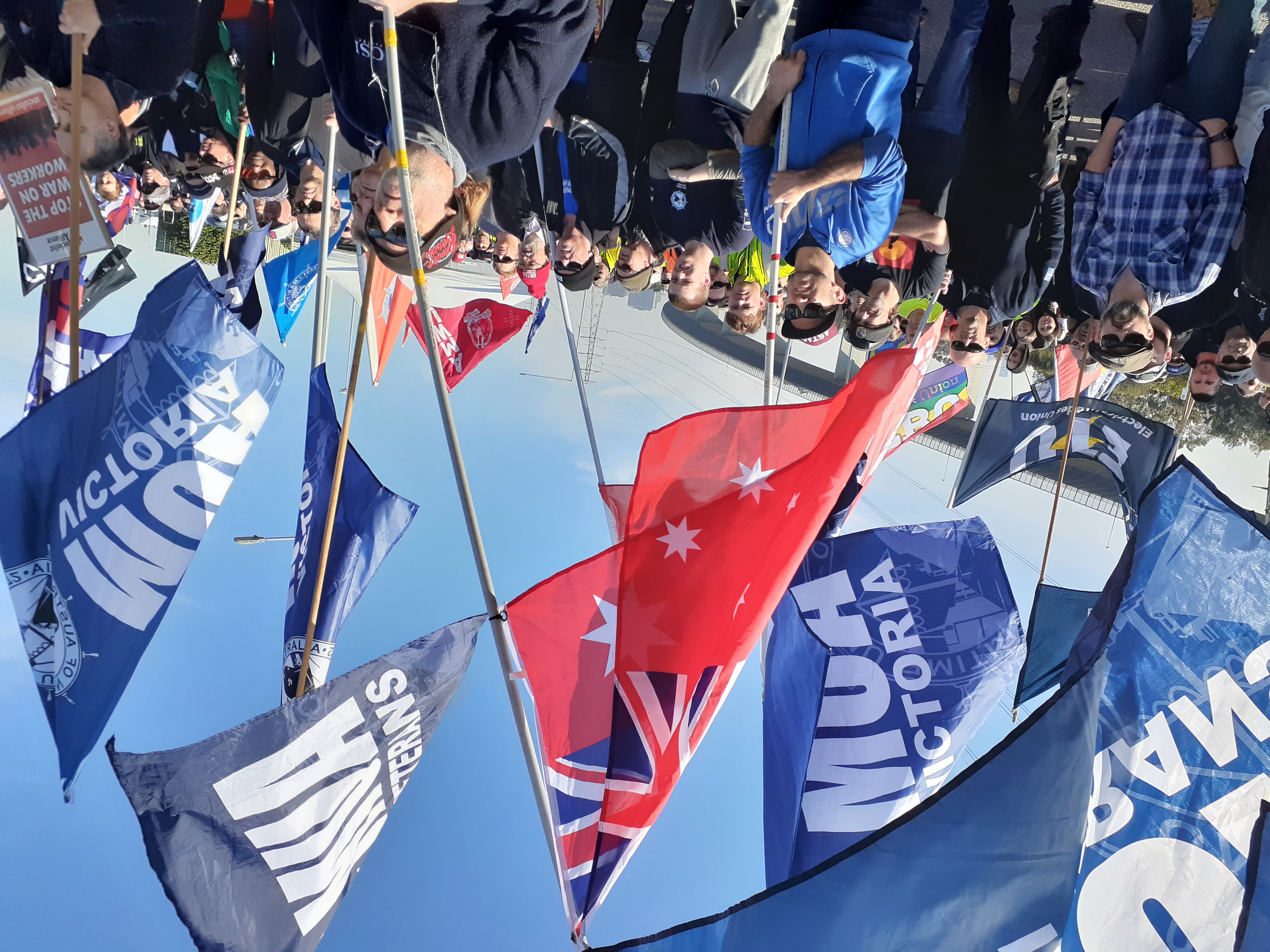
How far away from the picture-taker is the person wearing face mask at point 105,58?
5.50 metres

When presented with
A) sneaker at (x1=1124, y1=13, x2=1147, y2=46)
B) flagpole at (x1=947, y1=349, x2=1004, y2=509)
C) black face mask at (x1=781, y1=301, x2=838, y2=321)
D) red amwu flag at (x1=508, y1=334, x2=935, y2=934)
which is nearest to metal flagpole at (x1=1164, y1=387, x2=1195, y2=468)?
flagpole at (x1=947, y1=349, x2=1004, y2=509)

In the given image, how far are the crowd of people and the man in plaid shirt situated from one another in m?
0.01

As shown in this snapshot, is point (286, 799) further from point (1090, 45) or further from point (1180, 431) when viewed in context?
point (1180, 431)

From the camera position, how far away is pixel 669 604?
3.75 m

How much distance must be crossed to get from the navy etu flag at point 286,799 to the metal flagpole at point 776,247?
2023 mm

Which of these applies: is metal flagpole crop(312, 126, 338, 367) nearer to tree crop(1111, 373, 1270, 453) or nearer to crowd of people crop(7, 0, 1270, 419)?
crowd of people crop(7, 0, 1270, 419)

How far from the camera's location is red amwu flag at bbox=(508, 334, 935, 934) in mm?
3633

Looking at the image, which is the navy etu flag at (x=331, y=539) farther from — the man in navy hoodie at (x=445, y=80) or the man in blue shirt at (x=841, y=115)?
the man in blue shirt at (x=841, y=115)

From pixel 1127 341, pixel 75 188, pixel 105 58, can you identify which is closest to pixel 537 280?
pixel 105 58

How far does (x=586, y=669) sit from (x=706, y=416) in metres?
1.28

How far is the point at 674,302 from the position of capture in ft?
21.1

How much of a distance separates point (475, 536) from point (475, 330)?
22.7 feet

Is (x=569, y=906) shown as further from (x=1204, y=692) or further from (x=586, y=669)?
(x=1204, y=692)

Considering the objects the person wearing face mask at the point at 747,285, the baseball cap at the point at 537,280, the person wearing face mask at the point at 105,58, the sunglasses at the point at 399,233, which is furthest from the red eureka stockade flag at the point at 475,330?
the sunglasses at the point at 399,233
